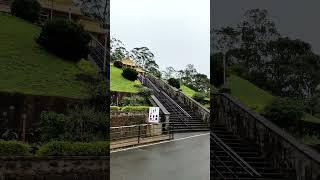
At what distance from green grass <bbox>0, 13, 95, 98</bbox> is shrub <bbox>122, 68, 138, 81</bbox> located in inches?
89.2

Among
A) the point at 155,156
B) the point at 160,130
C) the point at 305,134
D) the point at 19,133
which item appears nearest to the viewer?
the point at 19,133

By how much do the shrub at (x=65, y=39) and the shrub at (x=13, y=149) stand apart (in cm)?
220

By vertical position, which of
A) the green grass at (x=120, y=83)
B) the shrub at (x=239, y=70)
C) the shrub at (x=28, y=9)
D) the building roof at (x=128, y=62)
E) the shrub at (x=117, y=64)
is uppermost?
the shrub at (x=28, y=9)

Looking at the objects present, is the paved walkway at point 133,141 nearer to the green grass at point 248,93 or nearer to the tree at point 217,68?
the tree at point 217,68

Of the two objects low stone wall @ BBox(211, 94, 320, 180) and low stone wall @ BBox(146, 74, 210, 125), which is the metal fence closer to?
low stone wall @ BBox(146, 74, 210, 125)

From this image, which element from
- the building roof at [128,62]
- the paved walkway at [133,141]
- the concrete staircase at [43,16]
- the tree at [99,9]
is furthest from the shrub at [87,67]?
the building roof at [128,62]

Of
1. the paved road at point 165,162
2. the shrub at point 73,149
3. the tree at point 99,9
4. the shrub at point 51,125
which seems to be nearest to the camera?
the shrub at point 73,149

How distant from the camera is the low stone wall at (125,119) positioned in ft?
40.1

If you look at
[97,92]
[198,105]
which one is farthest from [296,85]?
[97,92]

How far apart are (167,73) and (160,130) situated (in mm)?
1603

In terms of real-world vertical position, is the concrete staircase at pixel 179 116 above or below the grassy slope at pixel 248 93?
below

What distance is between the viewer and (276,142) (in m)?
9.87

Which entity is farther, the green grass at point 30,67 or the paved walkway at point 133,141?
the paved walkway at point 133,141

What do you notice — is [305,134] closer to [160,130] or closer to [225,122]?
[225,122]
